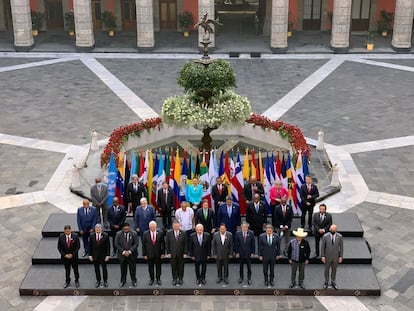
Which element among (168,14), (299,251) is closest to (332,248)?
(299,251)

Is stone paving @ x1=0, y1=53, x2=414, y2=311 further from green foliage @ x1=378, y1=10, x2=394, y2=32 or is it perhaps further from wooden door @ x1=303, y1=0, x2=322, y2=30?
wooden door @ x1=303, y1=0, x2=322, y2=30

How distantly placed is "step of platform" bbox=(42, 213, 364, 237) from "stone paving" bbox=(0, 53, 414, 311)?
0.50 meters

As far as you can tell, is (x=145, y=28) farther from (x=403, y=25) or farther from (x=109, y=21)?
(x=403, y=25)

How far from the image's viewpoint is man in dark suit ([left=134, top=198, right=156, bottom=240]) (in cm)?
1470

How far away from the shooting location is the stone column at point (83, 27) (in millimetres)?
37719

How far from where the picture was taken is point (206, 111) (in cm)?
1855

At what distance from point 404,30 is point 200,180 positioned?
25086 millimetres

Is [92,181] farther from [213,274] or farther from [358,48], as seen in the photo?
[358,48]

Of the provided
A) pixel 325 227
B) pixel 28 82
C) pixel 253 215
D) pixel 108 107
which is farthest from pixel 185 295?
pixel 28 82

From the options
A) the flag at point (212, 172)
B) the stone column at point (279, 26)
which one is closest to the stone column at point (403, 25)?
the stone column at point (279, 26)

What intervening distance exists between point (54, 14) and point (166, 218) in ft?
104

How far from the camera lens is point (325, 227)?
575 inches

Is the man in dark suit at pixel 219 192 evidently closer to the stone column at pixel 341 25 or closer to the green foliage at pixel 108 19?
the stone column at pixel 341 25

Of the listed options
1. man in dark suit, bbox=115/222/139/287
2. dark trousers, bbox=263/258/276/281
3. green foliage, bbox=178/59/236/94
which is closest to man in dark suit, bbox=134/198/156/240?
man in dark suit, bbox=115/222/139/287
